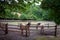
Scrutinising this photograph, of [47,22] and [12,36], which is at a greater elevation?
[47,22]

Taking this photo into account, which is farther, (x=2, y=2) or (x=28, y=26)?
(x=28, y=26)

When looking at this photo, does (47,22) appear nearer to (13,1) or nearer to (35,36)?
(35,36)

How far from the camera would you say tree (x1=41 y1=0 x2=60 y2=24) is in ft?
18.8

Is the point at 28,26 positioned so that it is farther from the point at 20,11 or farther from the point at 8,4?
the point at 8,4

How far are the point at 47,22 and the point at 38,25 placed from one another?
0.37 m

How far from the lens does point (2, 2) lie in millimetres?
6672

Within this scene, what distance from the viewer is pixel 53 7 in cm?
585

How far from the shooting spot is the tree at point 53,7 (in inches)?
226

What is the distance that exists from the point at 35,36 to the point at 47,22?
687 millimetres

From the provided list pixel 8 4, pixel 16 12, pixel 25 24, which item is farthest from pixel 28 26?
pixel 8 4

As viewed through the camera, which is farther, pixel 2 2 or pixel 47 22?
pixel 47 22

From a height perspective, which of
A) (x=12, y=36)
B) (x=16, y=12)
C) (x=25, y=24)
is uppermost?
(x=16, y=12)

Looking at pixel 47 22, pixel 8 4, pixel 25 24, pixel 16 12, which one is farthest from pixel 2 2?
pixel 47 22

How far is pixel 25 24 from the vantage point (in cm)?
745
